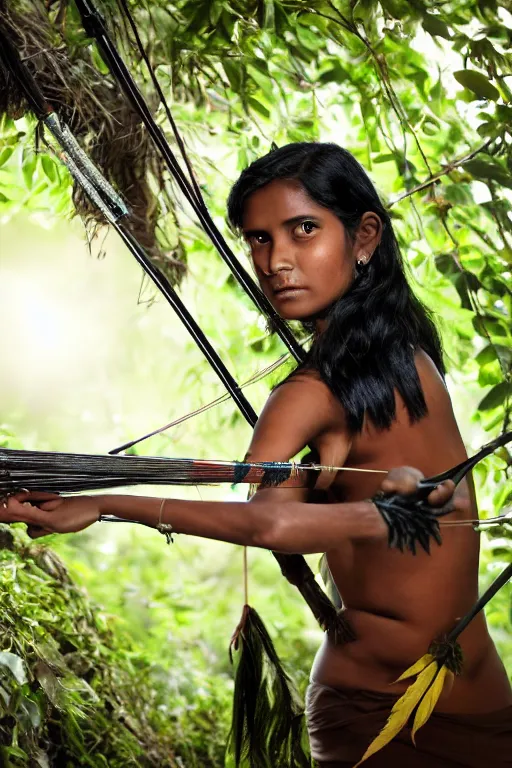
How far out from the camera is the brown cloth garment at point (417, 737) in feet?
3.85

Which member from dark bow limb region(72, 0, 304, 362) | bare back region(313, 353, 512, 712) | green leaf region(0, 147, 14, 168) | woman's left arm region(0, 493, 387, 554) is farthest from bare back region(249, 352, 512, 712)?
green leaf region(0, 147, 14, 168)

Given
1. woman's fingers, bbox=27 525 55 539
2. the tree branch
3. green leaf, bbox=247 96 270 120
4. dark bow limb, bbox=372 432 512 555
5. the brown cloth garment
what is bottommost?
the brown cloth garment

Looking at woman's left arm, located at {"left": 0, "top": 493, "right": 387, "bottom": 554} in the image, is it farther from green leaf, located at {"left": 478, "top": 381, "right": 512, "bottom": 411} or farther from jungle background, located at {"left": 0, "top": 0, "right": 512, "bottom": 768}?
green leaf, located at {"left": 478, "top": 381, "right": 512, "bottom": 411}

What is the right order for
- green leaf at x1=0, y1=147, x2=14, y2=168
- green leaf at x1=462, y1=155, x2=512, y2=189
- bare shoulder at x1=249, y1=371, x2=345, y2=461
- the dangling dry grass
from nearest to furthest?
bare shoulder at x1=249, y1=371, x2=345, y2=461
the dangling dry grass
green leaf at x1=462, y1=155, x2=512, y2=189
green leaf at x1=0, y1=147, x2=14, y2=168

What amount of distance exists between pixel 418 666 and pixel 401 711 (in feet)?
0.19

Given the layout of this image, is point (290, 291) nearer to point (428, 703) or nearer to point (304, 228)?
point (304, 228)

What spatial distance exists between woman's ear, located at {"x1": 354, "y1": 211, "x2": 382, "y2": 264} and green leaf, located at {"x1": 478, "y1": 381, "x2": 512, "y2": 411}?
45 centimetres

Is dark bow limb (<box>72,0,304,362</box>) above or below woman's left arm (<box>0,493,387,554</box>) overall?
above

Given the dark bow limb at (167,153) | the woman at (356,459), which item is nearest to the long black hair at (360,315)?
the woman at (356,459)

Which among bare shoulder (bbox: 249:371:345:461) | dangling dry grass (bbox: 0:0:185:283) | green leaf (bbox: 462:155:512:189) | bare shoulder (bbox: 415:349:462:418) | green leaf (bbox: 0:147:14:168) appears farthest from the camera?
green leaf (bbox: 0:147:14:168)

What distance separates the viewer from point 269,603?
3.56 metres

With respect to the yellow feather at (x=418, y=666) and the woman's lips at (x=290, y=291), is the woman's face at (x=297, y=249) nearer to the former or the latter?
the woman's lips at (x=290, y=291)

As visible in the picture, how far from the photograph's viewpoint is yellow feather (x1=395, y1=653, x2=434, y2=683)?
115cm

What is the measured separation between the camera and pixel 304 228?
128 centimetres
